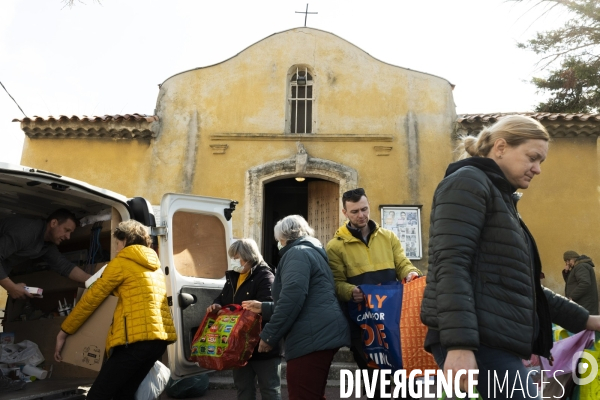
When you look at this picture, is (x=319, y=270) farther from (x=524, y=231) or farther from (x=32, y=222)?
(x=32, y=222)

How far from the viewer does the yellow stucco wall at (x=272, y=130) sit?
431 inches

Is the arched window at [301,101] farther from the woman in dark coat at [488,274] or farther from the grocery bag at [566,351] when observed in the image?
the woman in dark coat at [488,274]

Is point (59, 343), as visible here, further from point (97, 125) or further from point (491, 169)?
point (97, 125)

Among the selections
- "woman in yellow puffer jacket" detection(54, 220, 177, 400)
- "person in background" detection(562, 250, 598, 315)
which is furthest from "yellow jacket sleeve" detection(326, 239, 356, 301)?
"person in background" detection(562, 250, 598, 315)

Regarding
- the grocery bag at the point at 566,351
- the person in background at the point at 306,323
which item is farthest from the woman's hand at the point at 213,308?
the grocery bag at the point at 566,351

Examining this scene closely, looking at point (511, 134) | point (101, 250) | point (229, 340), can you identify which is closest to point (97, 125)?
point (101, 250)

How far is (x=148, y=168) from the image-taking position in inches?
436

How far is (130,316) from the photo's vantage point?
407 centimetres

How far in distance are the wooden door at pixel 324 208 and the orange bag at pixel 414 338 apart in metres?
7.67

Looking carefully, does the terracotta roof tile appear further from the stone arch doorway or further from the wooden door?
the wooden door

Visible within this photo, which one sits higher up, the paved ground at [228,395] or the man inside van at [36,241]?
the man inside van at [36,241]

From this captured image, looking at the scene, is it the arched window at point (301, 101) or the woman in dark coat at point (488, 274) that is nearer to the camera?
the woman in dark coat at point (488, 274)

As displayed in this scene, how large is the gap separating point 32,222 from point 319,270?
3231 millimetres

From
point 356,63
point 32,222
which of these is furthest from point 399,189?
point 32,222
